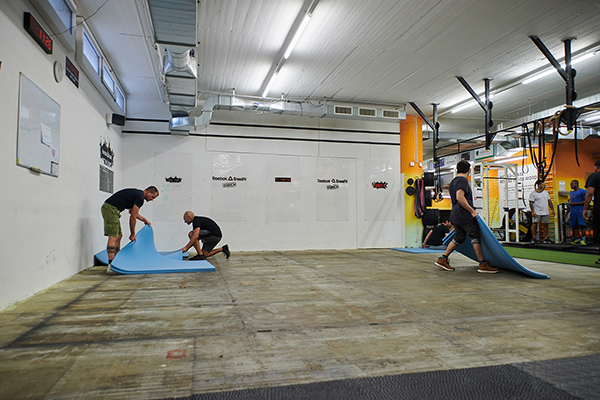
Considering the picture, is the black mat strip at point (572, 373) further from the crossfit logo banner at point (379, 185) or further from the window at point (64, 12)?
the crossfit logo banner at point (379, 185)

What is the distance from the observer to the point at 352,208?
9492mm

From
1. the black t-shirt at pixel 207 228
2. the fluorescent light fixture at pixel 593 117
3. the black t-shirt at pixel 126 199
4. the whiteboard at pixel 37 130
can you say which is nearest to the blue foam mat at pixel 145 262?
the black t-shirt at pixel 126 199

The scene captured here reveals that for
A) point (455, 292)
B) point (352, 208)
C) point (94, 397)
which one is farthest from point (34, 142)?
point (352, 208)

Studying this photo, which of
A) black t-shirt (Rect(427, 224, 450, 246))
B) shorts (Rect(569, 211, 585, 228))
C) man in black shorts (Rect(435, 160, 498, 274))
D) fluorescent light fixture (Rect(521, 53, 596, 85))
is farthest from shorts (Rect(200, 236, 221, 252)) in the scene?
shorts (Rect(569, 211, 585, 228))

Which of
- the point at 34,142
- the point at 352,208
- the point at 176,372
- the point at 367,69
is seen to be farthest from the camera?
the point at 352,208

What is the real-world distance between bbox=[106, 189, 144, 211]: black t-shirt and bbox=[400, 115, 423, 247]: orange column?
6885 mm

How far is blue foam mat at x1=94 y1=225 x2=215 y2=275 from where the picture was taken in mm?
4953

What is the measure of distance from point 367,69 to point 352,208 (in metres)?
3.74

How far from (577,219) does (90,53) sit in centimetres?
1144

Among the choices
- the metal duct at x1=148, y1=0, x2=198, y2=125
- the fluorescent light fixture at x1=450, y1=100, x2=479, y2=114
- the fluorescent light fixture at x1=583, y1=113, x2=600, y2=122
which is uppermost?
the fluorescent light fixture at x1=450, y1=100, x2=479, y2=114

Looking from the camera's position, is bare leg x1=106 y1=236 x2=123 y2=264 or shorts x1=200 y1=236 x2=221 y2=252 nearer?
bare leg x1=106 y1=236 x2=123 y2=264

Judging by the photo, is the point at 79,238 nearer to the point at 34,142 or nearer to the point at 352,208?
the point at 34,142

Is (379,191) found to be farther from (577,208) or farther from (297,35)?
(297,35)

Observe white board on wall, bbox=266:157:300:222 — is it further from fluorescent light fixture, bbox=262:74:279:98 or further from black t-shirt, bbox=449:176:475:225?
black t-shirt, bbox=449:176:475:225
